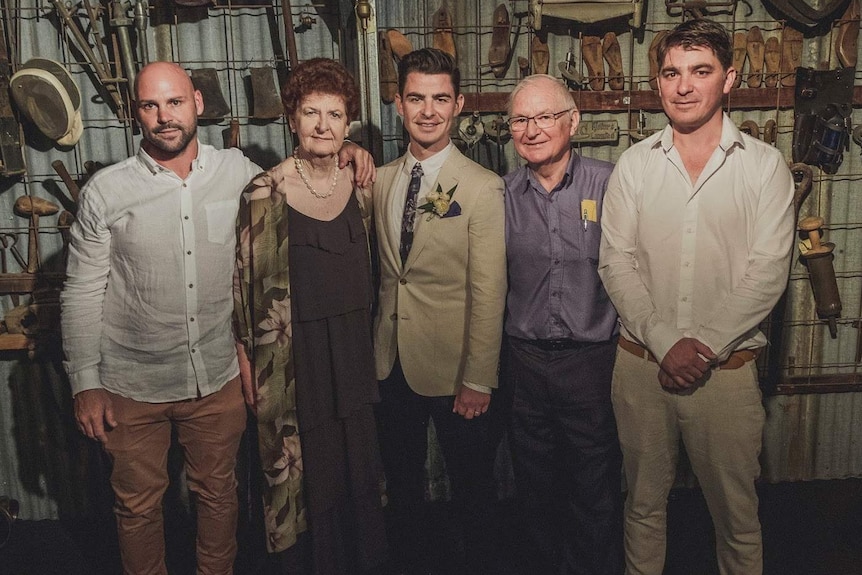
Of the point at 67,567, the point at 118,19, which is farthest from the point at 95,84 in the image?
the point at 67,567

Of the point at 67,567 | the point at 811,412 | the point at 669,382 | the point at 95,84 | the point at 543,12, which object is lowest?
the point at 67,567

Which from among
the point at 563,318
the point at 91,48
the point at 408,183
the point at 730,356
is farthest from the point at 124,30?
the point at 730,356

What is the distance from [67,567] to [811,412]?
3.82 m

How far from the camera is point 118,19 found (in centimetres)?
339

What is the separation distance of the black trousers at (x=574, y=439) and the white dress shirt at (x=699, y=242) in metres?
0.26

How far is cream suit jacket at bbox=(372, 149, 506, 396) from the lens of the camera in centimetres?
278

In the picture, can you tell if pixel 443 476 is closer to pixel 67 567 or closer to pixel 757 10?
pixel 67 567

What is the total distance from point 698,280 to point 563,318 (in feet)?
1.63

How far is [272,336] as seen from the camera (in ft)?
8.99

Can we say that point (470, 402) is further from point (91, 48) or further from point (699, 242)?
point (91, 48)

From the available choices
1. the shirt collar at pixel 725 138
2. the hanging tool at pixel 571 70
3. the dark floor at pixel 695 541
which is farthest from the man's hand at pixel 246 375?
the hanging tool at pixel 571 70

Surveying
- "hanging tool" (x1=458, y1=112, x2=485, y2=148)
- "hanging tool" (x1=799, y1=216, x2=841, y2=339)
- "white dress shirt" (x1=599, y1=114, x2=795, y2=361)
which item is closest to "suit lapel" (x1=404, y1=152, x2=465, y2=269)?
"white dress shirt" (x1=599, y1=114, x2=795, y2=361)

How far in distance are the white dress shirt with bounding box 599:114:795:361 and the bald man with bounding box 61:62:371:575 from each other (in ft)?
4.77

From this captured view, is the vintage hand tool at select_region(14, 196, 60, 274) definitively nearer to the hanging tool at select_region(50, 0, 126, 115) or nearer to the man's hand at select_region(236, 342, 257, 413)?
the hanging tool at select_region(50, 0, 126, 115)
